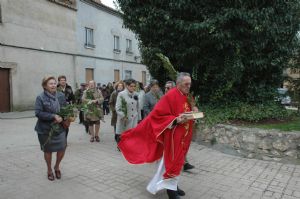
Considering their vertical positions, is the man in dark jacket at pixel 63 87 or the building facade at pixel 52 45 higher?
the building facade at pixel 52 45

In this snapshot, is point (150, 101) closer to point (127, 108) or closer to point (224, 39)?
point (127, 108)

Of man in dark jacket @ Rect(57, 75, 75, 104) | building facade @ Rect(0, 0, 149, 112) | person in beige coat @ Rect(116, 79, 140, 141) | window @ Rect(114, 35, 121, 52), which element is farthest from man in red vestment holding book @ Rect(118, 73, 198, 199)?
window @ Rect(114, 35, 121, 52)

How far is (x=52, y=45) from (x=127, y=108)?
1440 centimetres

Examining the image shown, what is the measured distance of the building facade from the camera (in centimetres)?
1775

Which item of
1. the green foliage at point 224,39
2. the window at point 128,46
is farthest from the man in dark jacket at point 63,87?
the window at point 128,46

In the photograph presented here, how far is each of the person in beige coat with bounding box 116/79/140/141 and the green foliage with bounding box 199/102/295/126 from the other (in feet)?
6.59

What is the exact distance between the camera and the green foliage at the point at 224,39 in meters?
8.87

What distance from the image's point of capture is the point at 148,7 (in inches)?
381

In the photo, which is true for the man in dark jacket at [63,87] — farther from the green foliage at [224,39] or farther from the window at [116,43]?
the window at [116,43]

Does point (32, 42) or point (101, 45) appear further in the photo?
point (101, 45)

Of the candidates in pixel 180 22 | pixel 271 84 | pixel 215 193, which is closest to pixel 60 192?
pixel 215 193

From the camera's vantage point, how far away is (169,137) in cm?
480

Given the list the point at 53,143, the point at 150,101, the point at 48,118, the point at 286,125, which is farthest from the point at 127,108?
the point at 286,125

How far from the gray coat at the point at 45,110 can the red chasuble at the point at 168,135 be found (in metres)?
1.53
